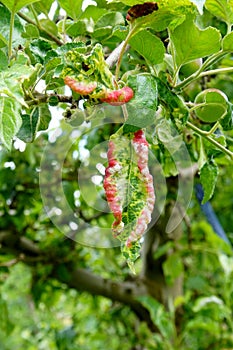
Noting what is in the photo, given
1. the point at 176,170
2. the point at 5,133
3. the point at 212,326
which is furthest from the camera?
the point at 212,326

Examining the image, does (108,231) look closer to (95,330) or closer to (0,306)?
(0,306)

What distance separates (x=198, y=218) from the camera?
1.79 metres

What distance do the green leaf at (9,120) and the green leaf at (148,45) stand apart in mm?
112

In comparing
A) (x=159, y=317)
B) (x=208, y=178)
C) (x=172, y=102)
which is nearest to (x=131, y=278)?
(x=159, y=317)

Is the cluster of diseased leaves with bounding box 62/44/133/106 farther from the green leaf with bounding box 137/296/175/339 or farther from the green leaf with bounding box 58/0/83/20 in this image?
the green leaf with bounding box 137/296/175/339

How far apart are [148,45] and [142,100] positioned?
0.19 ft

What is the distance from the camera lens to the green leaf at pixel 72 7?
463mm

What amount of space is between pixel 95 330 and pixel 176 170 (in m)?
1.36

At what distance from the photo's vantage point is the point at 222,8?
0.40 m

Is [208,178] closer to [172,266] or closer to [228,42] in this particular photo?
[228,42]

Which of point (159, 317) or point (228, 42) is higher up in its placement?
point (228, 42)

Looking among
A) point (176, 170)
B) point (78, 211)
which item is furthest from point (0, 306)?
point (176, 170)

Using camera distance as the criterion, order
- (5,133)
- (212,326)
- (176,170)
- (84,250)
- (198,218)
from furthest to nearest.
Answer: (198,218), (84,250), (212,326), (176,170), (5,133)

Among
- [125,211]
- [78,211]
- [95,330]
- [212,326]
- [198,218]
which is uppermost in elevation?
[125,211]
